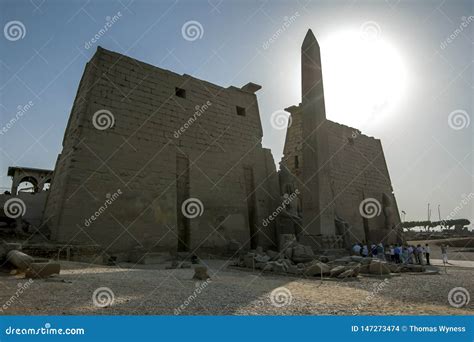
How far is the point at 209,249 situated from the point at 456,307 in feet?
28.5

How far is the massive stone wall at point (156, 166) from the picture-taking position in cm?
1016

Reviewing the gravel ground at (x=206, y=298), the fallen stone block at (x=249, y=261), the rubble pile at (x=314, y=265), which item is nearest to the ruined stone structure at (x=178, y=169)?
the rubble pile at (x=314, y=265)

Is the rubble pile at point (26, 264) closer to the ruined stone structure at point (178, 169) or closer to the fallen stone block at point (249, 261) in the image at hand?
the ruined stone structure at point (178, 169)

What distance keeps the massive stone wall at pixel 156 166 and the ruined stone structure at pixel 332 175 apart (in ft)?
8.70

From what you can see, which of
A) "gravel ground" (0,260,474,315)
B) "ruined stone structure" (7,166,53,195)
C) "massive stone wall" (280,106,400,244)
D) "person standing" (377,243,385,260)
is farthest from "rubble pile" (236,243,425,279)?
"ruined stone structure" (7,166,53,195)

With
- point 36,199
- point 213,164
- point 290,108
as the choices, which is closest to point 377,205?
point 290,108

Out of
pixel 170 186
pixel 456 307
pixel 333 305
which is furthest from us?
pixel 170 186

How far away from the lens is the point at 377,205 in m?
20.2

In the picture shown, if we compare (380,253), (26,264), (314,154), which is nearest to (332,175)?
(380,253)

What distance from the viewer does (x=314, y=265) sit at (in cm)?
787

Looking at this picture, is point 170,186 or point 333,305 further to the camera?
point 170,186

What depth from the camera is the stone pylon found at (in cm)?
1035

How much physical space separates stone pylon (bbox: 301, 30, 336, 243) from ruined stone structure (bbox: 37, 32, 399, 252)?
3cm

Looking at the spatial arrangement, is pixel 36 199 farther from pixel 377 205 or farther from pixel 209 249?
pixel 377 205
